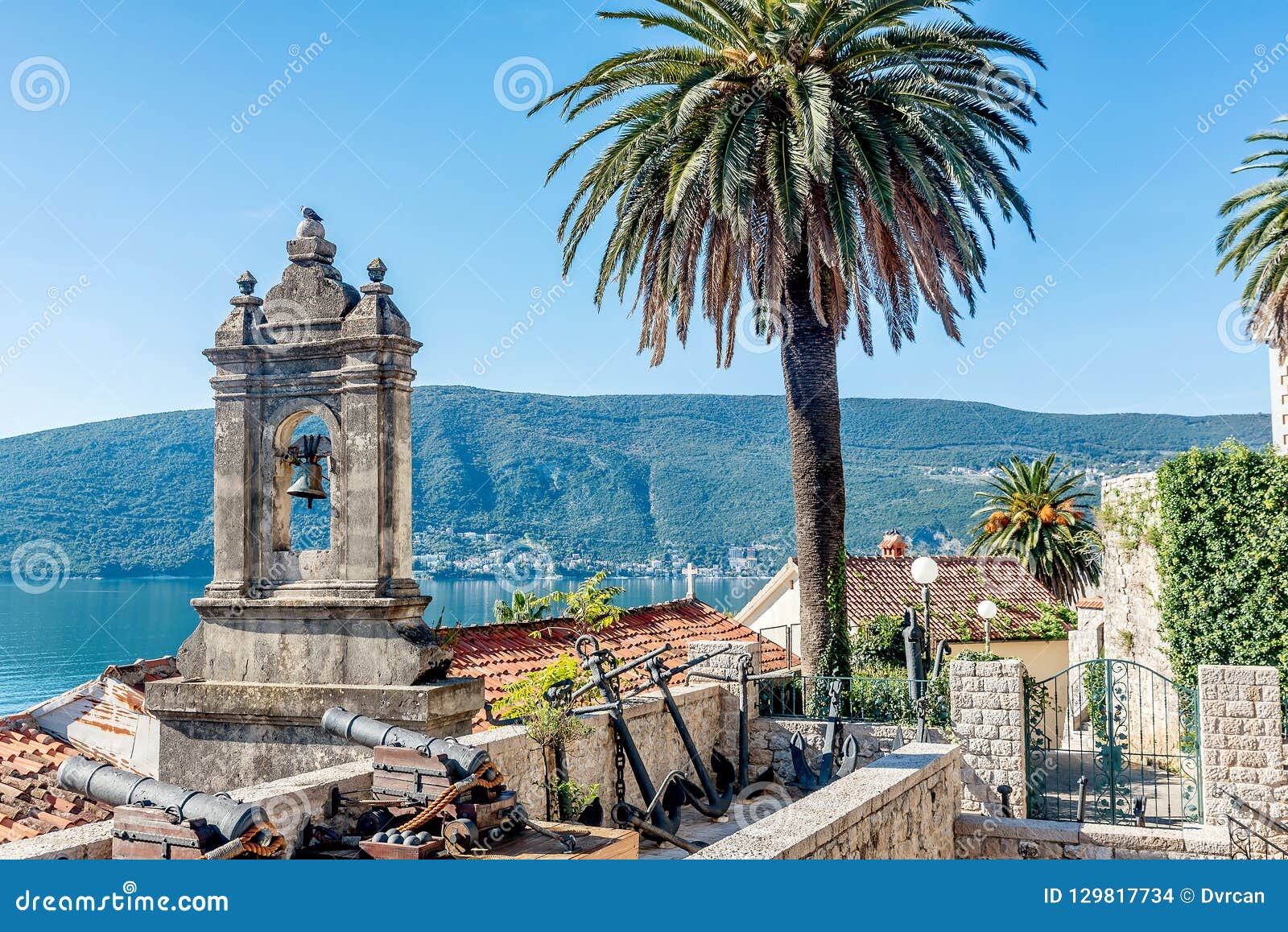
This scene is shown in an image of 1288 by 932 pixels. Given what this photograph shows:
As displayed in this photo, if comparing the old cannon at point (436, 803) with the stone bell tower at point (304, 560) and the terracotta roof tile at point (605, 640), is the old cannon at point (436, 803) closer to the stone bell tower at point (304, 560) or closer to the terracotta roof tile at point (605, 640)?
the stone bell tower at point (304, 560)

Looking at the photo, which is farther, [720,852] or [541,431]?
[541,431]

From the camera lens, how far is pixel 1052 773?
1420 cm

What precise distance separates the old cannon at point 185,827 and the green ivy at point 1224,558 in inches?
596

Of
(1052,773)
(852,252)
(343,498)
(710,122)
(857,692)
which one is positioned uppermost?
(710,122)

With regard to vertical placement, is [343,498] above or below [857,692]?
above

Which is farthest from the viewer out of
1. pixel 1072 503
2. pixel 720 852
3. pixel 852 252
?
pixel 1072 503

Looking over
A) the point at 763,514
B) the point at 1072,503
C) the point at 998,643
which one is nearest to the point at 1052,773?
the point at 998,643

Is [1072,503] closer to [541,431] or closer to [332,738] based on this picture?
[332,738]

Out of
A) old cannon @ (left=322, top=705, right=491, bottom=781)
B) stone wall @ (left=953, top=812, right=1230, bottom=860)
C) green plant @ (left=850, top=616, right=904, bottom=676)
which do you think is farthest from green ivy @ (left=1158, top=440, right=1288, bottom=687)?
old cannon @ (left=322, top=705, right=491, bottom=781)

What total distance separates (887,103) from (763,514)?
240 feet

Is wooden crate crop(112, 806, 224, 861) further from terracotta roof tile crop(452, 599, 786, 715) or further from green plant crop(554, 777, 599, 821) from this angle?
terracotta roof tile crop(452, 599, 786, 715)

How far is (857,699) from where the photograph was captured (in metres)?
14.0

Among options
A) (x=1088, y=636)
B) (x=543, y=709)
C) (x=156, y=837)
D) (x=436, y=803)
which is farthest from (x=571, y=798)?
(x=1088, y=636)

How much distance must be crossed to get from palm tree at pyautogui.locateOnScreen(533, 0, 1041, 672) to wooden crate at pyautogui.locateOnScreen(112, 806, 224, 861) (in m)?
9.29
